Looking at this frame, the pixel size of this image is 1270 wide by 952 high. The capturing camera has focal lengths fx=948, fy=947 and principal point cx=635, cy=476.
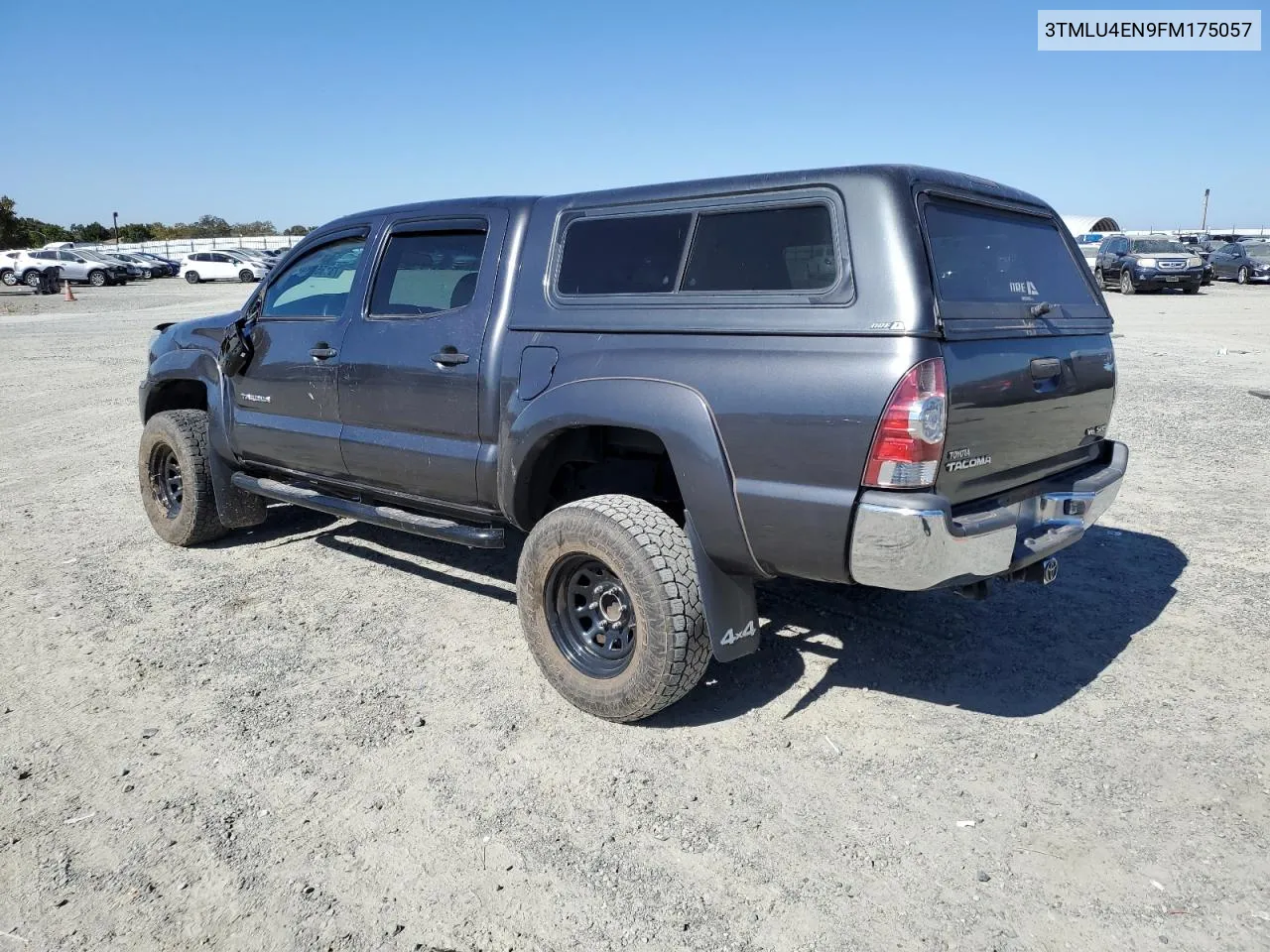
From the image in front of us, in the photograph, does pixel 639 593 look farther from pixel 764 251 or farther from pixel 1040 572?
pixel 1040 572

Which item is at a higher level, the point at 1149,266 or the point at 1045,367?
the point at 1149,266

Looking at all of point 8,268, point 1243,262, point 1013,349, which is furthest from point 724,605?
point 8,268

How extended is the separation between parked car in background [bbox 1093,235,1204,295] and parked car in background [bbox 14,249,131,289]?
3461 centimetres

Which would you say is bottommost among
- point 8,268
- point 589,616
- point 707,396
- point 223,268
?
point 589,616

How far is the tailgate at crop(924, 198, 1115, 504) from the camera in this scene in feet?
10.1

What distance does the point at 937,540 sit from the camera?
2.93 metres

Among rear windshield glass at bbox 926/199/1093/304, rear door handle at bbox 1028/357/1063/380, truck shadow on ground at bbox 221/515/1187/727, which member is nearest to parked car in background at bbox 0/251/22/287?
truck shadow on ground at bbox 221/515/1187/727

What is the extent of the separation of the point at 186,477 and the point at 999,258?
4.57 metres

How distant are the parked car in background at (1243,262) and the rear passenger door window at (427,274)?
1406 inches

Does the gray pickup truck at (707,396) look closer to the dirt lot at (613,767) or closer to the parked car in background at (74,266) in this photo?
the dirt lot at (613,767)

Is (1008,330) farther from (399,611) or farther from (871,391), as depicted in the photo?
(399,611)

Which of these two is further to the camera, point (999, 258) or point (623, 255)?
point (623, 255)

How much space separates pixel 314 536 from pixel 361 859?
11.6 ft

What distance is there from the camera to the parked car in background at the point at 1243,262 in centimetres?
3216
